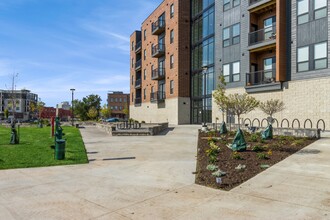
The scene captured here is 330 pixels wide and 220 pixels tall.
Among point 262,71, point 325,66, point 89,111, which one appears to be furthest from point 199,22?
point 89,111

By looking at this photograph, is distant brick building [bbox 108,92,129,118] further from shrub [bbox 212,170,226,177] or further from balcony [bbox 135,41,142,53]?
shrub [bbox 212,170,226,177]

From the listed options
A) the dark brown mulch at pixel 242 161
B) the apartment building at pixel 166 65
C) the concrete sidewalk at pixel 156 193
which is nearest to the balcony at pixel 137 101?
the apartment building at pixel 166 65

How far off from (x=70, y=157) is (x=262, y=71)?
724 inches

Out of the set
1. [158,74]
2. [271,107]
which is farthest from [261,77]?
[158,74]

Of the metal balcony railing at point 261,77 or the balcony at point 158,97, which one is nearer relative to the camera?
the metal balcony railing at point 261,77

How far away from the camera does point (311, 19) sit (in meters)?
21.1

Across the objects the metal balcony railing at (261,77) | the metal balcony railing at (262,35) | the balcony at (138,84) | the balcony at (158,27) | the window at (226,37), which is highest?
the balcony at (158,27)

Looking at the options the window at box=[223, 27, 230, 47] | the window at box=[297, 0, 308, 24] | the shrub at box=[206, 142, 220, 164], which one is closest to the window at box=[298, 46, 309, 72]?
the window at box=[297, 0, 308, 24]

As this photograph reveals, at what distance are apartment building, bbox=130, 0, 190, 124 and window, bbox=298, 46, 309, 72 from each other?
17385mm

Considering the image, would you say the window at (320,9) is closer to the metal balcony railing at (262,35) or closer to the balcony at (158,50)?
the metal balcony railing at (262,35)

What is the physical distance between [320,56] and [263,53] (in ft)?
20.0

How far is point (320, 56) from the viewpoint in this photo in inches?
802

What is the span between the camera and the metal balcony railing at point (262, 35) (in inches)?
951

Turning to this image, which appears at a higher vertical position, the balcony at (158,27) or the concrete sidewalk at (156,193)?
the balcony at (158,27)
